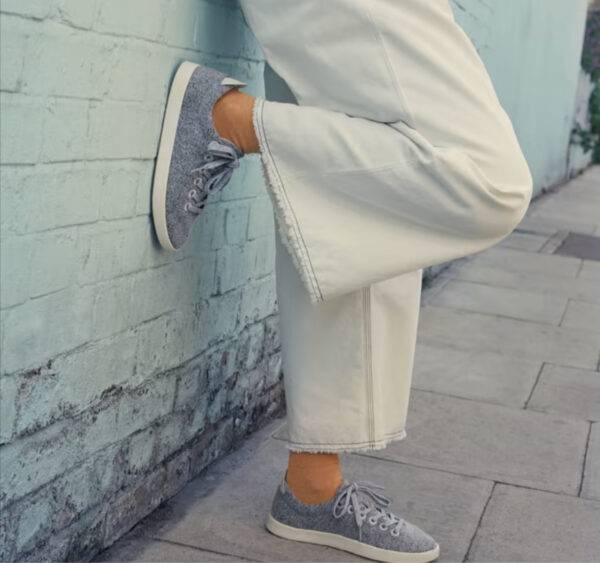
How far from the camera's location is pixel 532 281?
6383 millimetres

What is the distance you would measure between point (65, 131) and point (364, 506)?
1.10 meters

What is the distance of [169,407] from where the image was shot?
2.80m

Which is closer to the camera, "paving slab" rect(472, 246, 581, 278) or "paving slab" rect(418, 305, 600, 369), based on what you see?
"paving slab" rect(418, 305, 600, 369)

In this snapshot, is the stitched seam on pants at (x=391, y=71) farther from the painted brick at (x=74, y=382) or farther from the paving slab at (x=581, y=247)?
the paving slab at (x=581, y=247)

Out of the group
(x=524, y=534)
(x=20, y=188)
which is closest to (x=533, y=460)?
(x=524, y=534)

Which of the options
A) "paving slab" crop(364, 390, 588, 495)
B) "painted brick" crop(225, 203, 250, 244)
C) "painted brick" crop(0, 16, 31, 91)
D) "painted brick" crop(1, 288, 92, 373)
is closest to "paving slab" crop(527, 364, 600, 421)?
"paving slab" crop(364, 390, 588, 495)

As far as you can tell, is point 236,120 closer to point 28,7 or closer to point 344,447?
point 28,7

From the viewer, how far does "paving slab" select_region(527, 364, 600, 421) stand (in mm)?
3984

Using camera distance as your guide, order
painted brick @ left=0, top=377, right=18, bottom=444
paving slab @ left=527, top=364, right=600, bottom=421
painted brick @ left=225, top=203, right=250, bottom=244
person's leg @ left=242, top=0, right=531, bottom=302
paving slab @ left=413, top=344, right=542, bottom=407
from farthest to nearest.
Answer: paving slab @ left=413, top=344, right=542, bottom=407 → paving slab @ left=527, top=364, right=600, bottom=421 → painted brick @ left=225, top=203, right=250, bottom=244 → person's leg @ left=242, top=0, right=531, bottom=302 → painted brick @ left=0, top=377, right=18, bottom=444

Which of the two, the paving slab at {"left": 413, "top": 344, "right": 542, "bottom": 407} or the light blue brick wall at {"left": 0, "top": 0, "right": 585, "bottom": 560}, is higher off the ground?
the light blue brick wall at {"left": 0, "top": 0, "right": 585, "bottom": 560}

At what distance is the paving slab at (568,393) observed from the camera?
398 centimetres

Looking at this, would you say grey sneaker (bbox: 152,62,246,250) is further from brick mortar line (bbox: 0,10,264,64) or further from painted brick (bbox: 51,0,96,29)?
painted brick (bbox: 51,0,96,29)

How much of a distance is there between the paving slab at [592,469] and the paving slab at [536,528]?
0.07 m

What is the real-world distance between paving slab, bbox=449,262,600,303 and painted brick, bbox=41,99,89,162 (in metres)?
4.23
